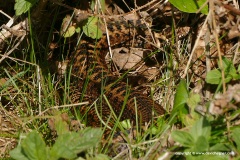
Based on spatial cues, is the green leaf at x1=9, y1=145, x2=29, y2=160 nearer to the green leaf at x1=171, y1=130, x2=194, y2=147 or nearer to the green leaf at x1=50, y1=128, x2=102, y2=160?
the green leaf at x1=50, y1=128, x2=102, y2=160

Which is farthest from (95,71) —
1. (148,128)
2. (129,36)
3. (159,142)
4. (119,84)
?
(159,142)

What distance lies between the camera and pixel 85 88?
4.90 metres

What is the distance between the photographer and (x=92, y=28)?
500 centimetres

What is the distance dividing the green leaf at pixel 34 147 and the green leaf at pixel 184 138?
0.80 m

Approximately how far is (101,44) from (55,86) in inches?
30.0

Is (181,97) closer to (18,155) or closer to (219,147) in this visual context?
(219,147)

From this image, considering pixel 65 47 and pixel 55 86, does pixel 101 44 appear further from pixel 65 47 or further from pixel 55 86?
pixel 55 86

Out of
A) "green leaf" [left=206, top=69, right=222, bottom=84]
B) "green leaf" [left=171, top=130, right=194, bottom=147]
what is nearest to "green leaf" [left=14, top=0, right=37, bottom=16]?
"green leaf" [left=206, top=69, right=222, bottom=84]

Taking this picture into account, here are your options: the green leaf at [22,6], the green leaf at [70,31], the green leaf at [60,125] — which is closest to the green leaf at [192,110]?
the green leaf at [60,125]

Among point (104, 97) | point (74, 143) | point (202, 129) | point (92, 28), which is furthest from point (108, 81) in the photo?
point (202, 129)

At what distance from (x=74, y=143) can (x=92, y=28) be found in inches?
67.9

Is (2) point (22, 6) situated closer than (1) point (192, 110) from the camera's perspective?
No

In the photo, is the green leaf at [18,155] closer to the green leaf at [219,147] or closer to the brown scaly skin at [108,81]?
the brown scaly skin at [108,81]

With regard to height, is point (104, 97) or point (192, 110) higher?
point (192, 110)
